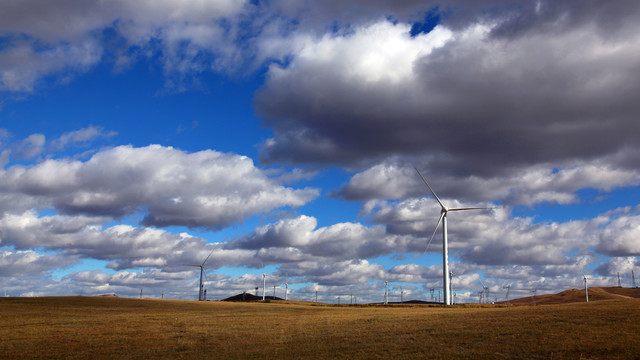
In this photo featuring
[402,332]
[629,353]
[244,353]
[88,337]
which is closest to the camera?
[629,353]

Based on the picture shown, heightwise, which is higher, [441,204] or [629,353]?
[441,204]

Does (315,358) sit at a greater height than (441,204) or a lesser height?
lesser

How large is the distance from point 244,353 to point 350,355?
327 inches

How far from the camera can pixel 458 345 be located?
3800 centimetres

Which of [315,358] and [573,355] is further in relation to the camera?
[315,358]

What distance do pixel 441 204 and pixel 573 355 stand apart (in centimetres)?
8509

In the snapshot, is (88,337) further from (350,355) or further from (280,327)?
(350,355)

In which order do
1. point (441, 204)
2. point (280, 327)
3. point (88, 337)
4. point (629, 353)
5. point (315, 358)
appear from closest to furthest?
point (629, 353), point (315, 358), point (88, 337), point (280, 327), point (441, 204)

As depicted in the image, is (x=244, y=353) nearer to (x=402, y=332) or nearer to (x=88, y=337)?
(x=402, y=332)

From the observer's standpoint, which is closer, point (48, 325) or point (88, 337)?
point (88, 337)

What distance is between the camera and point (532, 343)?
36.3 meters

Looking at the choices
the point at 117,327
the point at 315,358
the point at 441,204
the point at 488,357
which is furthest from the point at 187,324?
the point at 441,204

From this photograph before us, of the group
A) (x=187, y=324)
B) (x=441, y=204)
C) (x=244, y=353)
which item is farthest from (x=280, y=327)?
(x=441, y=204)

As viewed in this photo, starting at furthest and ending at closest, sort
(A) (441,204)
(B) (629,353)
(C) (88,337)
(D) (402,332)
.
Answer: (A) (441,204)
(C) (88,337)
(D) (402,332)
(B) (629,353)
